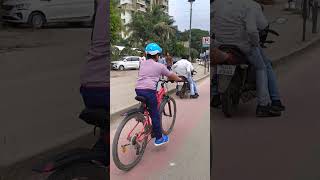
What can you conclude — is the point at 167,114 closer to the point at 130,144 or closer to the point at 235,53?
the point at 130,144

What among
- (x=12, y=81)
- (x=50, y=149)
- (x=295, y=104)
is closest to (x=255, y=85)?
(x=295, y=104)

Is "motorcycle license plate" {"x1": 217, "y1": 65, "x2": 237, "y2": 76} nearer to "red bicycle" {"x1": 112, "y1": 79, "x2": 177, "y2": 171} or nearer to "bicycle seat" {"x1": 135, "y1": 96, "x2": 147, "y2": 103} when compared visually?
"red bicycle" {"x1": 112, "y1": 79, "x2": 177, "y2": 171}

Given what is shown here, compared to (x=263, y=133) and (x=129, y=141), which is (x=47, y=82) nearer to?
(x=129, y=141)

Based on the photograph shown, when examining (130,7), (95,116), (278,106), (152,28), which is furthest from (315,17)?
(95,116)

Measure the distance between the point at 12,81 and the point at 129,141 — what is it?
2.26 feet

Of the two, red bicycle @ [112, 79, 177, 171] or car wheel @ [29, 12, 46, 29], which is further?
car wheel @ [29, 12, 46, 29]

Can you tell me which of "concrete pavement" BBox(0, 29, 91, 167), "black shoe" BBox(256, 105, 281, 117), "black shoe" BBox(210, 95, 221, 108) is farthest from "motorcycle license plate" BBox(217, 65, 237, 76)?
"concrete pavement" BBox(0, 29, 91, 167)

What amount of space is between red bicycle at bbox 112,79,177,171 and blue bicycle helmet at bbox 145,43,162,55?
15 cm

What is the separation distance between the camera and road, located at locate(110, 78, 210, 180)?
1.83 meters

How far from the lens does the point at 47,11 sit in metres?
1.92

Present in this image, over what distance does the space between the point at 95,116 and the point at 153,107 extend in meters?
0.32

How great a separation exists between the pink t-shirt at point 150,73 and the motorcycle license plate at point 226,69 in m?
0.25

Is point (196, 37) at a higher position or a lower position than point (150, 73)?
higher

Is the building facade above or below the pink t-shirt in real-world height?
Answer: above
